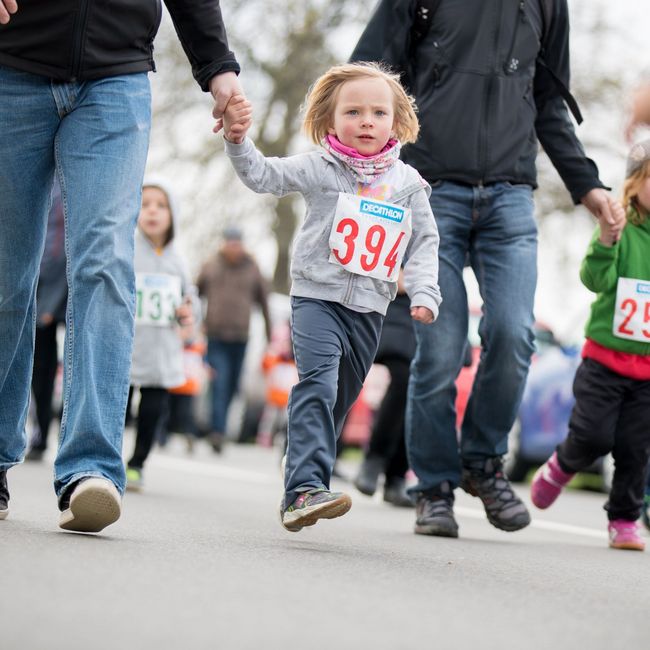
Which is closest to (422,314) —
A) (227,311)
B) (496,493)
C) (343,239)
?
(343,239)

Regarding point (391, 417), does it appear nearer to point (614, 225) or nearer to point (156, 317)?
point (156, 317)

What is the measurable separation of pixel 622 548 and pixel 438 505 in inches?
33.4

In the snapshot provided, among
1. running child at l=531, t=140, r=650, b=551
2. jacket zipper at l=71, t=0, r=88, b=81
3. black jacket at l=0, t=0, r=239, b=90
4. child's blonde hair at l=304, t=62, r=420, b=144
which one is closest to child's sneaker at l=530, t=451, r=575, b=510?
running child at l=531, t=140, r=650, b=551

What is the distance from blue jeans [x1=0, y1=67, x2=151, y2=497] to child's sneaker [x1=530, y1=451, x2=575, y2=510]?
8.52 ft

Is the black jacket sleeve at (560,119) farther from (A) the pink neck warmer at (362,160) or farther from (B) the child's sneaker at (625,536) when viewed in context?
(B) the child's sneaker at (625,536)

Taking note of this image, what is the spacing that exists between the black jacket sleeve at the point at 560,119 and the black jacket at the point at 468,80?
0.52ft

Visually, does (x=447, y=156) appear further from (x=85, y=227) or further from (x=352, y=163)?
(x=85, y=227)

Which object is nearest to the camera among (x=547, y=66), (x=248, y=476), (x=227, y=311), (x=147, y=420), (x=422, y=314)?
(x=422, y=314)

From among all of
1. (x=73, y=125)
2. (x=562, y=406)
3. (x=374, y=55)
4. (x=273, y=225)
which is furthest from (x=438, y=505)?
(x=273, y=225)

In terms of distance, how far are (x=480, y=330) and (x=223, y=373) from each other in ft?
28.1

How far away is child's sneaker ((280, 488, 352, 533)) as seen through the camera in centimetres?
459

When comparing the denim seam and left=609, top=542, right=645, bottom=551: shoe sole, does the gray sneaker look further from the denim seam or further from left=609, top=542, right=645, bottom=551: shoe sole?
the denim seam

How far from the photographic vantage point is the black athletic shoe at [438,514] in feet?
19.1

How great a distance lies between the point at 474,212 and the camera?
19.0 feet
